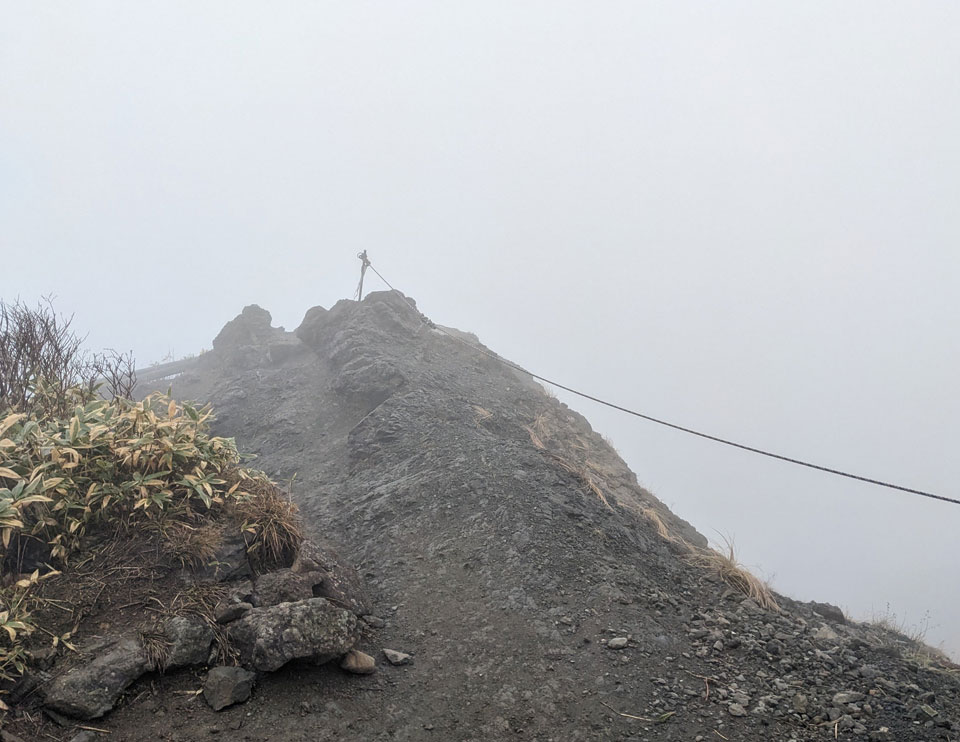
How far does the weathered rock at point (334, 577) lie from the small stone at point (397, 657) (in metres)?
0.51

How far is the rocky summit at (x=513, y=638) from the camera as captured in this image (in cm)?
367

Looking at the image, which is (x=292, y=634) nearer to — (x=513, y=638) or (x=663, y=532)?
(x=513, y=638)

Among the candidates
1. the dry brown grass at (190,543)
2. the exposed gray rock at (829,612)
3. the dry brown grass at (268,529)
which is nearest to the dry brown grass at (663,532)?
the exposed gray rock at (829,612)

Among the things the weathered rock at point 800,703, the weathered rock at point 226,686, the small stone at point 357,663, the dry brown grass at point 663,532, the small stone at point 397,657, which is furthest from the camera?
the dry brown grass at point 663,532

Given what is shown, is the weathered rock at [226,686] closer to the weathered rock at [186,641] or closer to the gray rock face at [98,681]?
the weathered rock at [186,641]

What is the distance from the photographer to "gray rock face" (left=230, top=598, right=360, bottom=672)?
3.75 m

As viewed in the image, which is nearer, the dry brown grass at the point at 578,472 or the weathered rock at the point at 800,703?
the weathered rock at the point at 800,703

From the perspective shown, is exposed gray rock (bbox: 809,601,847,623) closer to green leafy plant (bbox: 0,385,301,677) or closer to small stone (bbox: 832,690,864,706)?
small stone (bbox: 832,690,864,706)

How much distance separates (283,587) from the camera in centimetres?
431

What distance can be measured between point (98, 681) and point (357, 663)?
162 centimetres

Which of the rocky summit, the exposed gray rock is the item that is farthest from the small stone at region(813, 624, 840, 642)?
the exposed gray rock

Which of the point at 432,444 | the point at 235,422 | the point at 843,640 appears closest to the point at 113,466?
the point at 432,444

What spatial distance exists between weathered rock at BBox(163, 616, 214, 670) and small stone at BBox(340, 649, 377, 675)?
3.11ft

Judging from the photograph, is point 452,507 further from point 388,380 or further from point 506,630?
point 388,380
